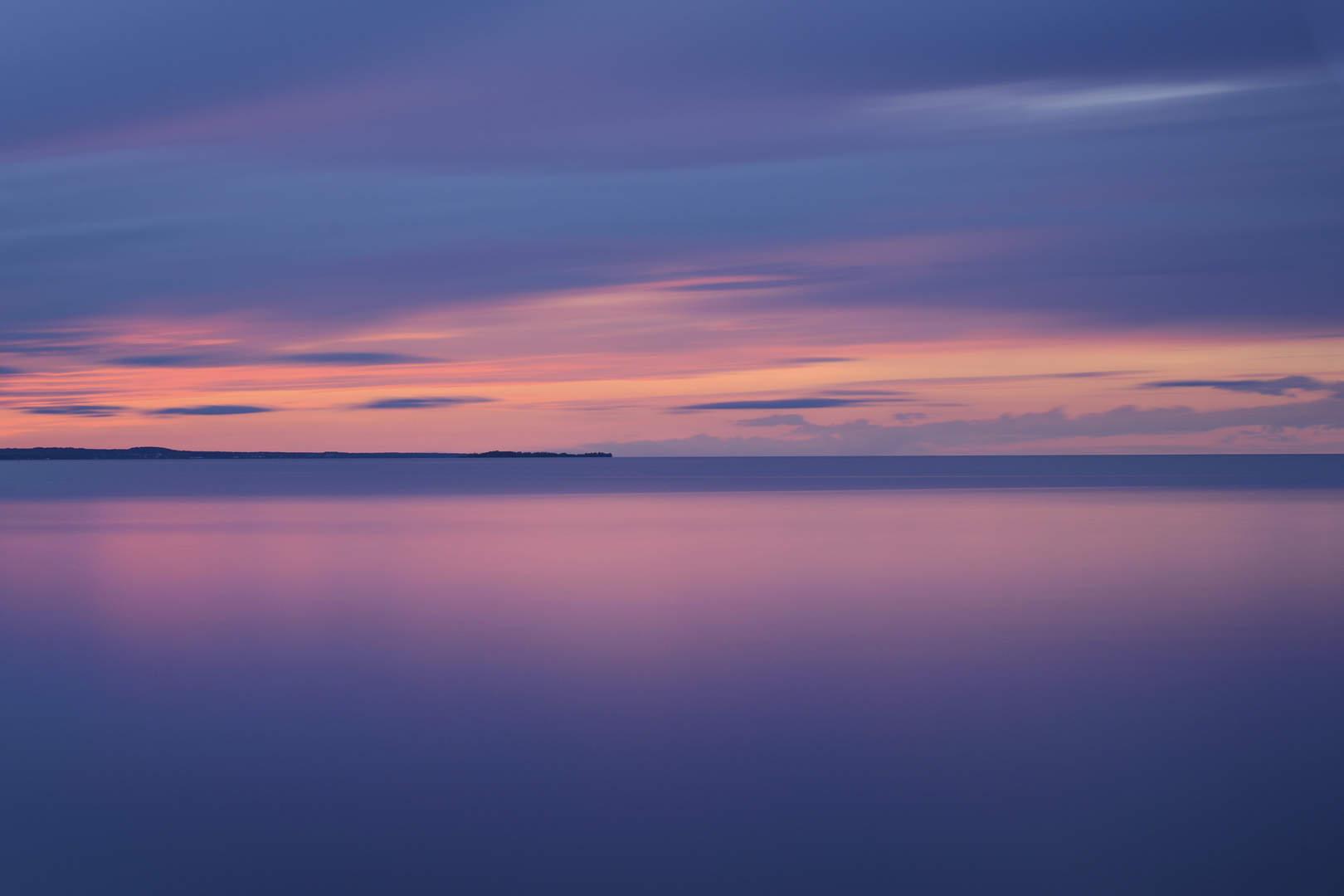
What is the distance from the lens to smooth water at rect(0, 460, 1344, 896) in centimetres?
640

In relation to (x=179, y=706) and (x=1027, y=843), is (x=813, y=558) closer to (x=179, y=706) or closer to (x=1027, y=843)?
(x=179, y=706)

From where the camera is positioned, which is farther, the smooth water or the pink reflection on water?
the pink reflection on water

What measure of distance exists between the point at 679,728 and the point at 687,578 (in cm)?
1016

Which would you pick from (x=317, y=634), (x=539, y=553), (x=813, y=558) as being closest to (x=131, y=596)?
(x=317, y=634)

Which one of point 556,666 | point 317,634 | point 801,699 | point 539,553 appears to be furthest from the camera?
point 539,553

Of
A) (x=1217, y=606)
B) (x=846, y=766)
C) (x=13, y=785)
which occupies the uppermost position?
(x=1217, y=606)

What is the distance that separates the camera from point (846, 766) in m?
8.12

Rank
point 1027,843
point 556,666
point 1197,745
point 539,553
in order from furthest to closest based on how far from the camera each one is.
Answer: point 539,553 → point 556,666 → point 1197,745 → point 1027,843

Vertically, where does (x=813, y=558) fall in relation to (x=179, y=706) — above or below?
above

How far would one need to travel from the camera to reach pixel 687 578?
19422 millimetres

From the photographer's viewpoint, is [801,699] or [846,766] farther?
[801,699]

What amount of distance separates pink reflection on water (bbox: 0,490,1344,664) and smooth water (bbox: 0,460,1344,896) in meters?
0.14

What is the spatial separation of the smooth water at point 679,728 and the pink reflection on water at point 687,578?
144 millimetres

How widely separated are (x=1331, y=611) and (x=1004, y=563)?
6.68 m
